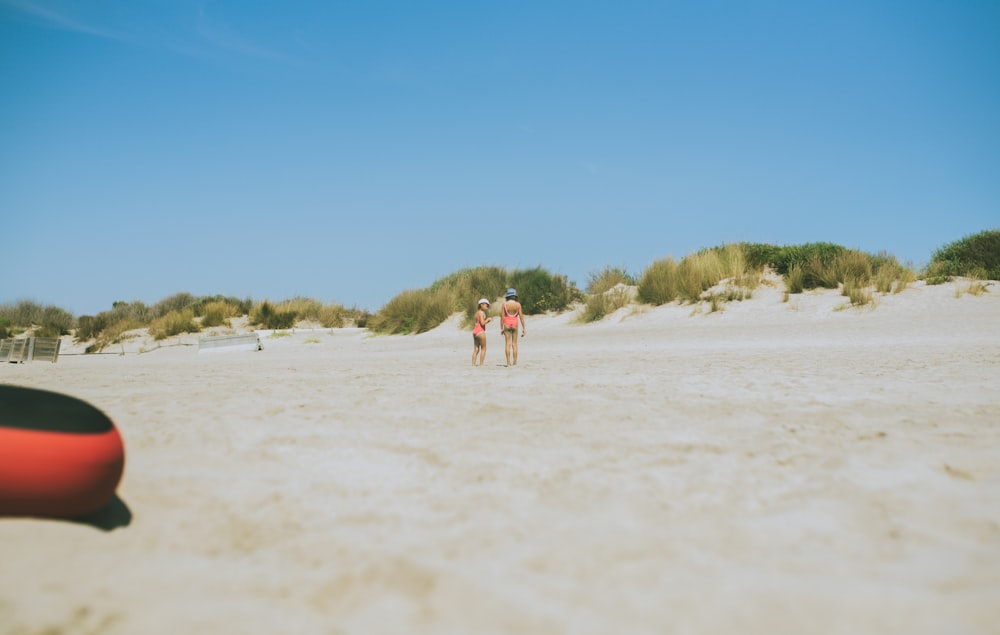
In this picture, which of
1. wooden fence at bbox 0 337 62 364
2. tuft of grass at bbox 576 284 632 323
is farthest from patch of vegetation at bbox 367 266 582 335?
wooden fence at bbox 0 337 62 364

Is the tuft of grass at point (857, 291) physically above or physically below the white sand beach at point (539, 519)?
above

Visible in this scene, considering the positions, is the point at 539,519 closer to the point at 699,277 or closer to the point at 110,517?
the point at 110,517

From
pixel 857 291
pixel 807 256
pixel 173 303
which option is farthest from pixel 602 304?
pixel 173 303

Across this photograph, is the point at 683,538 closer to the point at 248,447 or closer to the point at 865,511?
the point at 865,511

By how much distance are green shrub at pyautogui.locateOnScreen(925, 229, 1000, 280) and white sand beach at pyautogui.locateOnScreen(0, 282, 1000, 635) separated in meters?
16.5

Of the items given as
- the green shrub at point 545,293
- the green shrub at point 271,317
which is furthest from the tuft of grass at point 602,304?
the green shrub at point 271,317

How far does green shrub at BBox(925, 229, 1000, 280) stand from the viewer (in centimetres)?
1898

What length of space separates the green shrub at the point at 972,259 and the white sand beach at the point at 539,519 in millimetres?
16541

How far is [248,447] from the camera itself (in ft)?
13.8

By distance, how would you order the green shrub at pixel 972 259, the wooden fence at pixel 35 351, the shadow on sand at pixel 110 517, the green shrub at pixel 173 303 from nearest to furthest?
the shadow on sand at pixel 110 517 → the wooden fence at pixel 35 351 → the green shrub at pixel 972 259 → the green shrub at pixel 173 303

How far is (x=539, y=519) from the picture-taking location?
2842 mm

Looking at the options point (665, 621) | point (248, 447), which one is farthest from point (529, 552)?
point (248, 447)

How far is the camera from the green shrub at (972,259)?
1898cm

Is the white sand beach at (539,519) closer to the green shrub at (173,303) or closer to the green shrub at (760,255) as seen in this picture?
the green shrub at (760,255)
